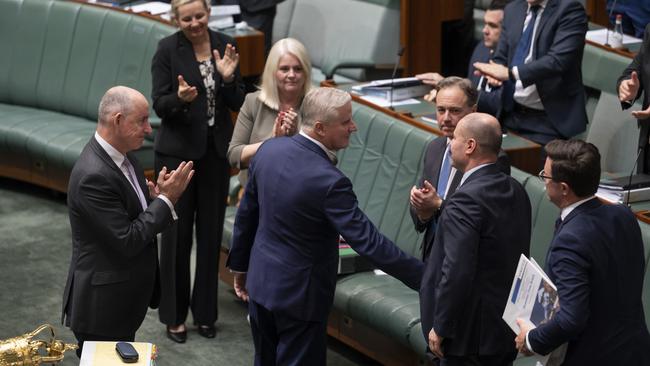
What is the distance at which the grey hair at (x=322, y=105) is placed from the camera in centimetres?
387

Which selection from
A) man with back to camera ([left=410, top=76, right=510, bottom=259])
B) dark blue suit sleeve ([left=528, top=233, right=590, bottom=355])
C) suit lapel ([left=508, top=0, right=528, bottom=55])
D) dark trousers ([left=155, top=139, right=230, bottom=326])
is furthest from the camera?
suit lapel ([left=508, top=0, right=528, bottom=55])

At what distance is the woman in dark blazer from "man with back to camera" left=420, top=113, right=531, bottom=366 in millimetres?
1699

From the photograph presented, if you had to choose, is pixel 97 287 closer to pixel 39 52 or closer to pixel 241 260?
pixel 241 260

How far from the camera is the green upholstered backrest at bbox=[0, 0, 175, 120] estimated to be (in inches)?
288

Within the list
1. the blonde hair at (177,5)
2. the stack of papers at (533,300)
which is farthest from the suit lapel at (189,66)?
the stack of papers at (533,300)

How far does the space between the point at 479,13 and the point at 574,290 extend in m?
5.51

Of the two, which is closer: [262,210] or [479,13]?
[262,210]

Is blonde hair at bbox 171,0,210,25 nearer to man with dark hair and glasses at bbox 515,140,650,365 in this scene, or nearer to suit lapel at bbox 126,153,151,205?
suit lapel at bbox 126,153,151,205

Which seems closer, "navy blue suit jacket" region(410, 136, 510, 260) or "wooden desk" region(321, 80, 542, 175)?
"navy blue suit jacket" region(410, 136, 510, 260)

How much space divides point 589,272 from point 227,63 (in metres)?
2.31

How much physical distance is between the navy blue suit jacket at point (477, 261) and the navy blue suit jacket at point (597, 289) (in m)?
0.25

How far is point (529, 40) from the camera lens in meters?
5.64

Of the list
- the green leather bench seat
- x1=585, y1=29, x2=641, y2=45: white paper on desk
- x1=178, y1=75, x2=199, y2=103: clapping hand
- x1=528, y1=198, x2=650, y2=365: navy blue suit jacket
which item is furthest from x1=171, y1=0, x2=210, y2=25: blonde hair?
x1=585, y1=29, x2=641, y2=45: white paper on desk

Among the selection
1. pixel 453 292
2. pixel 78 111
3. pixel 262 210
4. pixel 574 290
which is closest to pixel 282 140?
pixel 262 210
